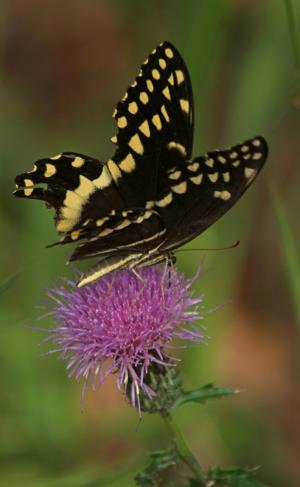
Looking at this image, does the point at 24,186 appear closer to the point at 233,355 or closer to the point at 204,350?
the point at 204,350

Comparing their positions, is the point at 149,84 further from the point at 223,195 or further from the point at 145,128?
the point at 223,195

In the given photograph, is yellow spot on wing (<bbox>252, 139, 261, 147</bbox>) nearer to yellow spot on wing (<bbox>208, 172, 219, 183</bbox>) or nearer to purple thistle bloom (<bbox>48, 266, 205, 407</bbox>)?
yellow spot on wing (<bbox>208, 172, 219, 183</bbox>)

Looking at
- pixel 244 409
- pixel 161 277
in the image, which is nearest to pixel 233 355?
pixel 244 409

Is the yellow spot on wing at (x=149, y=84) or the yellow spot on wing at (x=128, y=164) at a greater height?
the yellow spot on wing at (x=149, y=84)

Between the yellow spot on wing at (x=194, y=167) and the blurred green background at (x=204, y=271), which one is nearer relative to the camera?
the yellow spot on wing at (x=194, y=167)

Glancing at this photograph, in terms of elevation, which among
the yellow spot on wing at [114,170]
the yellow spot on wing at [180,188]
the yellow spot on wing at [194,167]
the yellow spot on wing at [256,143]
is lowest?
the yellow spot on wing at [180,188]

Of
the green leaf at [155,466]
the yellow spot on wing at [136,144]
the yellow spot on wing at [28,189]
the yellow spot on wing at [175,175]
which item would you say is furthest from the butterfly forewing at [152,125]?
the green leaf at [155,466]

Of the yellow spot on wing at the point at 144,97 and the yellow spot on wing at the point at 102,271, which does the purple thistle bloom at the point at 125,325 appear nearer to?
the yellow spot on wing at the point at 102,271
